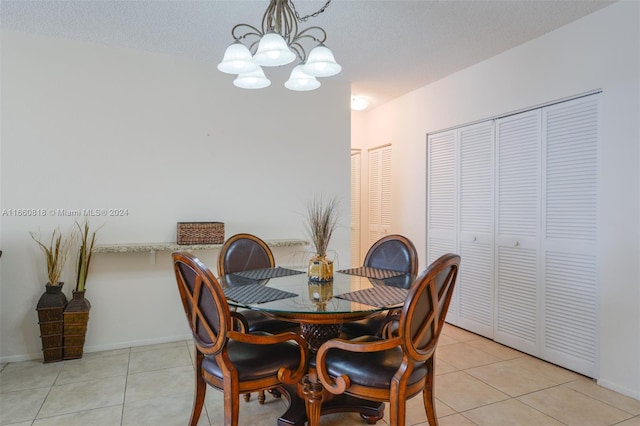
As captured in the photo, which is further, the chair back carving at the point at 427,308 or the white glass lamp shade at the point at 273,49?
the white glass lamp shade at the point at 273,49

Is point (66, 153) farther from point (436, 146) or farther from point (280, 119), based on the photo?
point (436, 146)

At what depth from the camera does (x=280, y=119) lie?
389cm

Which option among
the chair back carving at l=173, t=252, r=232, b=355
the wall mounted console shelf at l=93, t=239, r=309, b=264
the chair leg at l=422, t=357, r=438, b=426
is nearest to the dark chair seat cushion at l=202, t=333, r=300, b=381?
the chair back carving at l=173, t=252, r=232, b=355

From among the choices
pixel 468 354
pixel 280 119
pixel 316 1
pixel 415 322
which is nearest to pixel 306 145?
pixel 280 119

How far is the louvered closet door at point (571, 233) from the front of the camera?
2688 millimetres

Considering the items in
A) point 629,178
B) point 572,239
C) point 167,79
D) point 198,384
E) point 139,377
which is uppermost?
point 167,79

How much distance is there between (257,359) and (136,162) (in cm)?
231

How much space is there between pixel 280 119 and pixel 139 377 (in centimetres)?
252

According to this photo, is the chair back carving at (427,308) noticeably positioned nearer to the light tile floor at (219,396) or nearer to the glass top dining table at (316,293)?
the glass top dining table at (316,293)

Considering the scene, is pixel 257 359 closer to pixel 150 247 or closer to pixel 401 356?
pixel 401 356

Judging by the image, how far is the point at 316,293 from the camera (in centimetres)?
209

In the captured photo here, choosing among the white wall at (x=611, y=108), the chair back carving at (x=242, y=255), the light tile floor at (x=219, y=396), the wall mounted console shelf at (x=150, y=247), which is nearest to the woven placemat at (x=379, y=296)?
the light tile floor at (x=219, y=396)

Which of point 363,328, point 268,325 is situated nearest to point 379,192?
→ point 363,328

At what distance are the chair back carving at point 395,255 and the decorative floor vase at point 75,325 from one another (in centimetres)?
219
